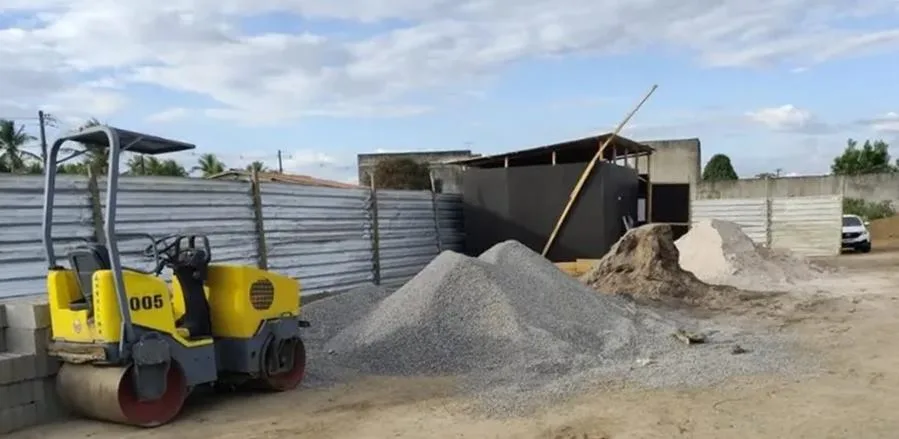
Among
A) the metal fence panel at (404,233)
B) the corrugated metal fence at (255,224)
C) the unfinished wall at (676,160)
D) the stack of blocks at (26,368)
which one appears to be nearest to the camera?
the stack of blocks at (26,368)

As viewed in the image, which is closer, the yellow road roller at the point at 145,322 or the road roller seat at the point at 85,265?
the yellow road roller at the point at 145,322

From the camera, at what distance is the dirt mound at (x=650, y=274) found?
13102mm

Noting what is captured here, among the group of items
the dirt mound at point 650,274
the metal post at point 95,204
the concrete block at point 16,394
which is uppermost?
the metal post at point 95,204

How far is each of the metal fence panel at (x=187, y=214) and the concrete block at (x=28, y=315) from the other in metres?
2.42

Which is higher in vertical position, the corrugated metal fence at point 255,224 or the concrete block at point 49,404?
the corrugated metal fence at point 255,224

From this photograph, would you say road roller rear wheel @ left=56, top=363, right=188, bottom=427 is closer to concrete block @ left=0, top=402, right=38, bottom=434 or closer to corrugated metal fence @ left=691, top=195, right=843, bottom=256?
concrete block @ left=0, top=402, right=38, bottom=434

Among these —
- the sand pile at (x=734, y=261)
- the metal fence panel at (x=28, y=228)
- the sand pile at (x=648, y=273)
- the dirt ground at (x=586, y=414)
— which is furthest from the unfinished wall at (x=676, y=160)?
the metal fence panel at (x=28, y=228)

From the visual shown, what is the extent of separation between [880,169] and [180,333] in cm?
4149

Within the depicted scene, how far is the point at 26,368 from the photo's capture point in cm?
567

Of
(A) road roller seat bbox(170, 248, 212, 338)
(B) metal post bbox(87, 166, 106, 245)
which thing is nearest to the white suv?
(B) metal post bbox(87, 166, 106, 245)

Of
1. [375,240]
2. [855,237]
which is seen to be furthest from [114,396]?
[855,237]

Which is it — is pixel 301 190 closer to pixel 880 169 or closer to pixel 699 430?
pixel 699 430

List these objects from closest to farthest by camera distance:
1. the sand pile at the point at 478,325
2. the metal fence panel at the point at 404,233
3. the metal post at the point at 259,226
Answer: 1. the sand pile at the point at 478,325
2. the metal post at the point at 259,226
3. the metal fence panel at the point at 404,233

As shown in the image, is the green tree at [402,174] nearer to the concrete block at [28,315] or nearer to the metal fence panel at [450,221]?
the metal fence panel at [450,221]
